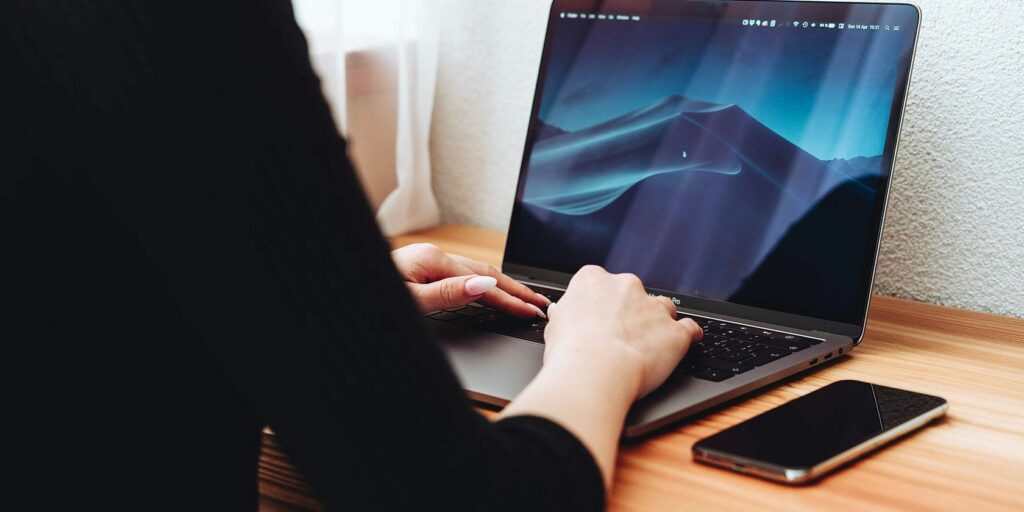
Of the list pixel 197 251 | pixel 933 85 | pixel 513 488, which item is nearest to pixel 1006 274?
pixel 933 85

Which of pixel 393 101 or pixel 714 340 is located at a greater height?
pixel 393 101

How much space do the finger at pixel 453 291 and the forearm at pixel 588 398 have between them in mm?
218

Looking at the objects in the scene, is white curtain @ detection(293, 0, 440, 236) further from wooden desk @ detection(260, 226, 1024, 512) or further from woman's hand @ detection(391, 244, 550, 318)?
wooden desk @ detection(260, 226, 1024, 512)

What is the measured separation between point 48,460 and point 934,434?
0.50m

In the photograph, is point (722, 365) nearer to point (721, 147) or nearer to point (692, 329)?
point (692, 329)

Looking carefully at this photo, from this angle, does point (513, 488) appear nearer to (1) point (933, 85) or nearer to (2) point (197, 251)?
(2) point (197, 251)

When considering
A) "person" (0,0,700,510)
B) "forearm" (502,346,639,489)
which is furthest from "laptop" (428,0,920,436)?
"person" (0,0,700,510)

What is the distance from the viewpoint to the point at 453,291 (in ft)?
2.39

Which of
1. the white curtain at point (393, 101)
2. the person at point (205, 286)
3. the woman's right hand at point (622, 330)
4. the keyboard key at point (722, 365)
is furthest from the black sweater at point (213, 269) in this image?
the white curtain at point (393, 101)

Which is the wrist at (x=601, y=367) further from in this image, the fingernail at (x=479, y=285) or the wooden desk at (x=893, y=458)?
the fingernail at (x=479, y=285)

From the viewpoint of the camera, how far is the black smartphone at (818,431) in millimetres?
481

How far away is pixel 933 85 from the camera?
0.88 metres

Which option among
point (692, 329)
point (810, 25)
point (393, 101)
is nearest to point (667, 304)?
point (692, 329)

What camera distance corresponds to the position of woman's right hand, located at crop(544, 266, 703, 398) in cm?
52
